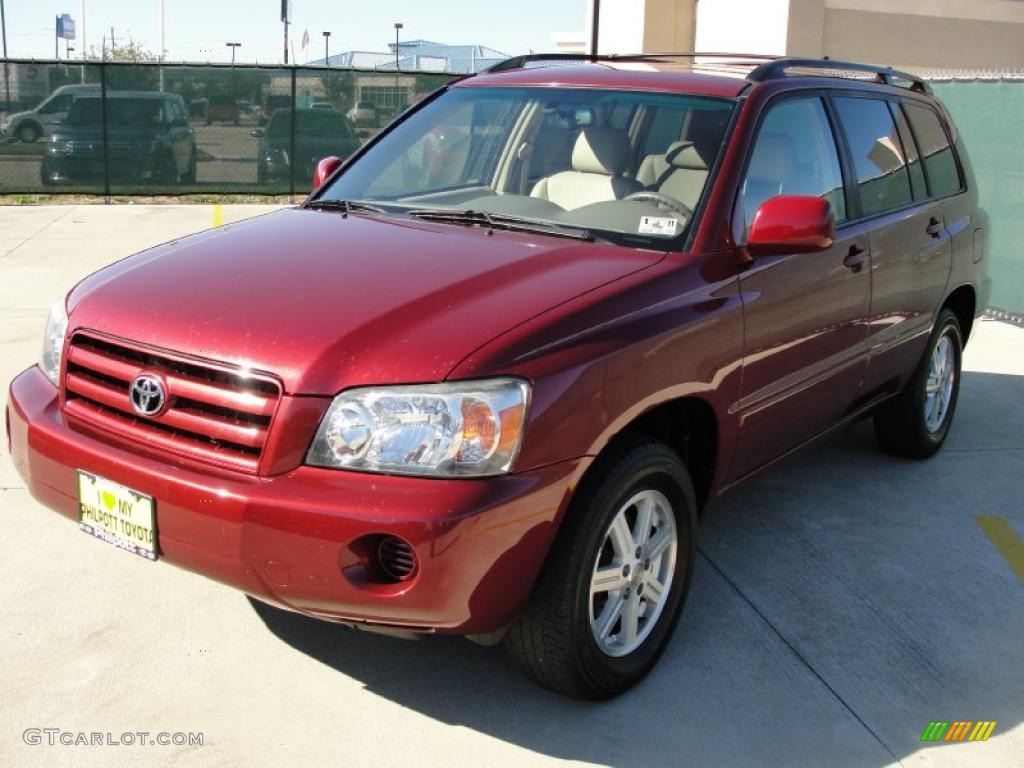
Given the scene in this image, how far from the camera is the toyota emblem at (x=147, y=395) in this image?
311 centimetres

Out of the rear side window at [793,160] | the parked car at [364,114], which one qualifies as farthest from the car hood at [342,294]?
the parked car at [364,114]

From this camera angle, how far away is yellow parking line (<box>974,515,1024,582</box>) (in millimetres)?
4574

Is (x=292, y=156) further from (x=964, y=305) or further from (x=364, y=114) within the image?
(x=964, y=305)

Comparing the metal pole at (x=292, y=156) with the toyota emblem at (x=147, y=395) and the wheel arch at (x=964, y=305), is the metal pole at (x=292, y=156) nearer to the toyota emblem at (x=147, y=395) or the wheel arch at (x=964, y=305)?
the wheel arch at (x=964, y=305)

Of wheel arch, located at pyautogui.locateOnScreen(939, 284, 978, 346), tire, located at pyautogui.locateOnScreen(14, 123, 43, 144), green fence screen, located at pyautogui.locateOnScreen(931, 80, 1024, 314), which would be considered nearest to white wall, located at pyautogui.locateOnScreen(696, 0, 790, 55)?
green fence screen, located at pyautogui.locateOnScreen(931, 80, 1024, 314)

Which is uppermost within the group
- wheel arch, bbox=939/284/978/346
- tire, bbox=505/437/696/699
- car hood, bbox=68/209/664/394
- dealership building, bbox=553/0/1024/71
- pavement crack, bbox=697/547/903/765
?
dealership building, bbox=553/0/1024/71

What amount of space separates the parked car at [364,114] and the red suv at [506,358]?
13.7 metres

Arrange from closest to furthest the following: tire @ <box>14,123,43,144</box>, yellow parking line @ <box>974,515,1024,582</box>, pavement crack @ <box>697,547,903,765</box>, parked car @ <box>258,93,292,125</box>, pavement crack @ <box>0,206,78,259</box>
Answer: pavement crack @ <box>697,547,903,765</box>
yellow parking line @ <box>974,515,1024,582</box>
pavement crack @ <box>0,206,78,259</box>
tire @ <box>14,123,43,144</box>
parked car @ <box>258,93,292,125</box>

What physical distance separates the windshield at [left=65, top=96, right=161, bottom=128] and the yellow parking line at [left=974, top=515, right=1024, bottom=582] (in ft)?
47.4

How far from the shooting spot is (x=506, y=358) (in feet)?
9.57

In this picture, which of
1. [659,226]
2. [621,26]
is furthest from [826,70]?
[621,26]

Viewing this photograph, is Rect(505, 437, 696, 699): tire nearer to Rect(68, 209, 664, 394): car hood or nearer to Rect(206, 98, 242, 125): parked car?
Rect(68, 209, 664, 394): car hood

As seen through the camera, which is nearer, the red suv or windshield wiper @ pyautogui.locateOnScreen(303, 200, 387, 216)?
the red suv

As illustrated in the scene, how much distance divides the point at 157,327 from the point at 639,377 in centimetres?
135
